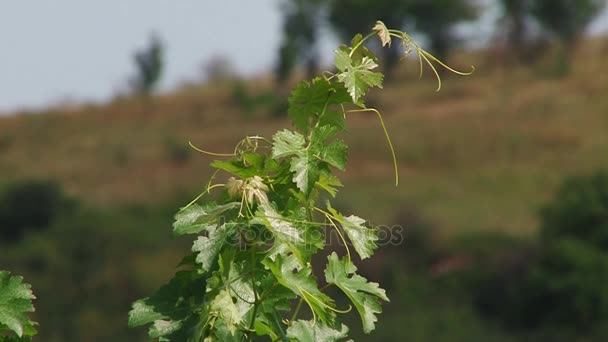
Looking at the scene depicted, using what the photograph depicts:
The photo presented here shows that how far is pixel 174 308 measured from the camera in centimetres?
198

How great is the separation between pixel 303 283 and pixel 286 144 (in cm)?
26

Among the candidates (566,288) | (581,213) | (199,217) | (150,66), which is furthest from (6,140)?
(199,217)

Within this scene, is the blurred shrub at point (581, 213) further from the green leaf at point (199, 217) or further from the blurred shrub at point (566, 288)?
the green leaf at point (199, 217)

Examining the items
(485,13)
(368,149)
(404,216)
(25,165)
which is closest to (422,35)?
(485,13)

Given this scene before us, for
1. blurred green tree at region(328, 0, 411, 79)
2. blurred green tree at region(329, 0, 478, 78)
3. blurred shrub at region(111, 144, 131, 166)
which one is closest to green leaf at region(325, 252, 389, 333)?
blurred shrub at region(111, 144, 131, 166)

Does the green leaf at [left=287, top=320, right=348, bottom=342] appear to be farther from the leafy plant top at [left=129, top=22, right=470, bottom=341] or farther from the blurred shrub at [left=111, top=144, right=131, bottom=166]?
the blurred shrub at [left=111, top=144, right=131, bottom=166]

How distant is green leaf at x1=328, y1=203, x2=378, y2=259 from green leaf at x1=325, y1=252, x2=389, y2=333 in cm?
4

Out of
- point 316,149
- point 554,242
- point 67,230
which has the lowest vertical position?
point 67,230

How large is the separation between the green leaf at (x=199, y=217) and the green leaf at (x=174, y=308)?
Answer: 94 millimetres

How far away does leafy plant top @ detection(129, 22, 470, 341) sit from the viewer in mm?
1906

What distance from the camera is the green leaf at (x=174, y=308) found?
6.36 ft

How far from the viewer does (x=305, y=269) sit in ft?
6.32

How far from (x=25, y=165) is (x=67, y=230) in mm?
A: 16358

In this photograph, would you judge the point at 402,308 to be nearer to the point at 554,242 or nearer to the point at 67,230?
the point at 554,242
